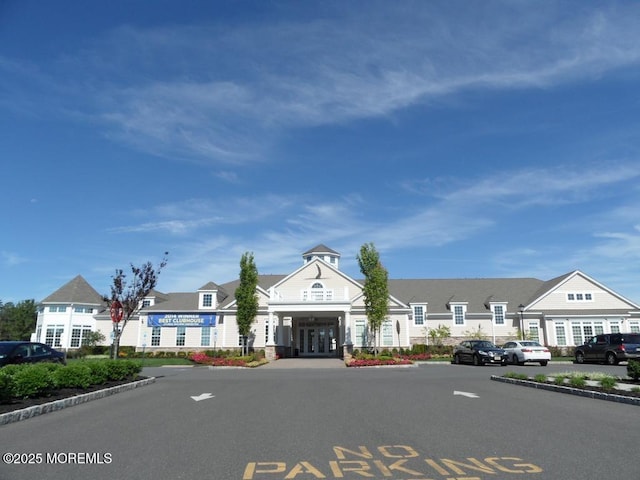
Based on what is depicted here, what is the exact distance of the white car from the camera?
27.0m

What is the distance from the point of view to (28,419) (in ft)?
34.2

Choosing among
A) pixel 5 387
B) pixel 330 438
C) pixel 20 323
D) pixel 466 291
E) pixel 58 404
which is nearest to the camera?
pixel 330 438

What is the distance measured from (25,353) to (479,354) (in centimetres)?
2309

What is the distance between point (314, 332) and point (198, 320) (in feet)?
33.6

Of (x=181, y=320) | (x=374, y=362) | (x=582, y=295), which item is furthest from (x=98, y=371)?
(x=582, y=295)

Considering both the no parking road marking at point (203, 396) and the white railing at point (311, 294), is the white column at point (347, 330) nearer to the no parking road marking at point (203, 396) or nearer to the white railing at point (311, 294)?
the white railing at point (311, 294)

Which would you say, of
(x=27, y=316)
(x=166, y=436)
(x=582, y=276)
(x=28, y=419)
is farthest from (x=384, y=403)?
(x=27, y=316)

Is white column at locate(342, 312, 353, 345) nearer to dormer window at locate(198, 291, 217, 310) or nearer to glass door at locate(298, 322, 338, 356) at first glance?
glass door at locate(298, 322, 338, 356)

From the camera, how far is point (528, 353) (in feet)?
89.1

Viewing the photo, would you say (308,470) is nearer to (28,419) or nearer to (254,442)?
(254,442)

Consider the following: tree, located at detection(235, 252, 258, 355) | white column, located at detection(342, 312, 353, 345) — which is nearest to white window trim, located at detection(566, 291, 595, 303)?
white column, located at detection(342, 312, 353, 345)

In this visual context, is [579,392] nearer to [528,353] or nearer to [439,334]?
[528,353]

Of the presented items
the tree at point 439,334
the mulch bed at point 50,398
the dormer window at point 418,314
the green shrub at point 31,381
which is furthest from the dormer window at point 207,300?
the green shrub at point 31,381

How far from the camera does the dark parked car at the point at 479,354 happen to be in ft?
91.5
